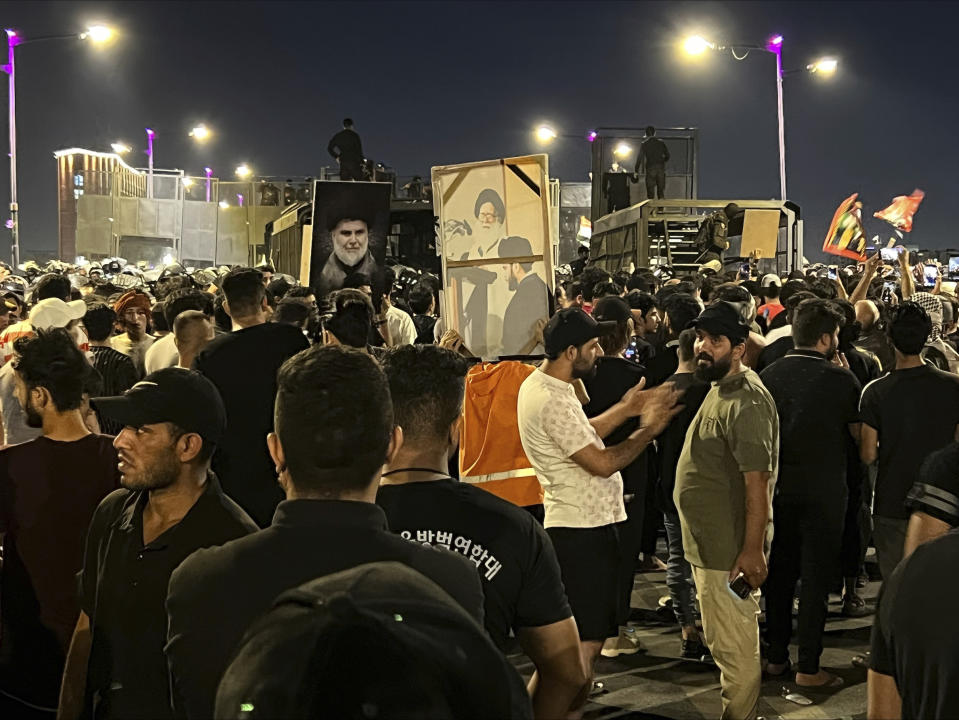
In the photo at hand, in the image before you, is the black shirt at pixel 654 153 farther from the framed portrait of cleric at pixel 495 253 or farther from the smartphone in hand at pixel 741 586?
the smartphone in hand at pixel 741 586

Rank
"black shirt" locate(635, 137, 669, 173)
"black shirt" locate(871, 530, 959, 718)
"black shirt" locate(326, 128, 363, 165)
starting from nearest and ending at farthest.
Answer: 1. "black shirt" locate(871, 530, 959, 718)
2. "black shirt" locate(326, 128, 363, 165)
3. "black shirt" locate(635, 137, 669, 173)

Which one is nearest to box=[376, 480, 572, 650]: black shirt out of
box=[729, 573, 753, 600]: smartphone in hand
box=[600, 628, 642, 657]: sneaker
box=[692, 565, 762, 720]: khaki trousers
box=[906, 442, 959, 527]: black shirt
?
box=[906, 442, 959, 527]: black shirt

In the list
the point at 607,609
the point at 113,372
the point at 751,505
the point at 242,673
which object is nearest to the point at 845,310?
the point at 751,505

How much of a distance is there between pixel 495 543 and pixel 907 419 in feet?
12.8

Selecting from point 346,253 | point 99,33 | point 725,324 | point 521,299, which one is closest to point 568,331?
point 725,324

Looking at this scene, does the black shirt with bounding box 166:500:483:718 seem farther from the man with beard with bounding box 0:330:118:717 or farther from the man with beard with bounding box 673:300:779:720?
the man with beard with bounding box 673:300:779:720

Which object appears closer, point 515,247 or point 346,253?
point 515,247

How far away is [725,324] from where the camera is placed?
5.25 metres

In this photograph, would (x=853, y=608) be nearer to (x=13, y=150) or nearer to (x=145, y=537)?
(x=145, y=537)

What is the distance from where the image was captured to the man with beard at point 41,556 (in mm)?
3953

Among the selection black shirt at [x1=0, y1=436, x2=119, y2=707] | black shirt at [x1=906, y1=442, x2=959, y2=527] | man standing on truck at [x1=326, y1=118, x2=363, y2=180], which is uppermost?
man standing on truck at [x1=326, y1=118, x2=363, y2=180]

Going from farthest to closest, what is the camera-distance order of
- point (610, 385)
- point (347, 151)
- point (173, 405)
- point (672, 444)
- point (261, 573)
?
point (347, 151) → point (672, 444) → point (610, 385) → point (173, 405) → point (261, 573)

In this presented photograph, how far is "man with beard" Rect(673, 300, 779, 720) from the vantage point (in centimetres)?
520

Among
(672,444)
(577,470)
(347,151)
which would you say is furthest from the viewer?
(347,151)
